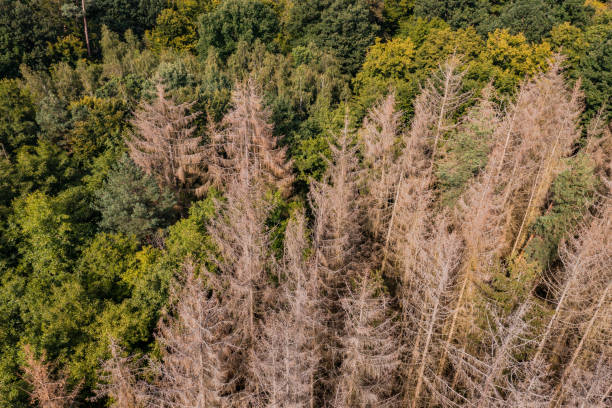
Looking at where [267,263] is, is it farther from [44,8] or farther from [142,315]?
[44,8]

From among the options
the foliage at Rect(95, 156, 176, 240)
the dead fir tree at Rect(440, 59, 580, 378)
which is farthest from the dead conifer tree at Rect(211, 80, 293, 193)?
the dead fir tree at Rect(440, 59, 580, 378)

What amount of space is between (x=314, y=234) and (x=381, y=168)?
7.17 m

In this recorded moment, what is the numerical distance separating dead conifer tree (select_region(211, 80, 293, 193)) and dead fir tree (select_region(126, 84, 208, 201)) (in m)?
1.95

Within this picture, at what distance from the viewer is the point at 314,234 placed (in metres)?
23.0

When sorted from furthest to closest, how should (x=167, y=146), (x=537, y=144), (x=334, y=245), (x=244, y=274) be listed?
(x=167, y=146), (x=537, y=144), (x=334, y=245), (x=244, y=274)

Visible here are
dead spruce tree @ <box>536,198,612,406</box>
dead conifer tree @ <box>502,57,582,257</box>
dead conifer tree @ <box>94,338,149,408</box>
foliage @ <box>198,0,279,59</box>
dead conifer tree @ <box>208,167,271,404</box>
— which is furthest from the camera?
foliage @ <box>198,0,279,59</box>

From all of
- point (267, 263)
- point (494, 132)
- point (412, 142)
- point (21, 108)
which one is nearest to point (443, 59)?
point (494, 132)

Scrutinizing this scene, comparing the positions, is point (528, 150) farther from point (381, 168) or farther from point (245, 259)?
point (245, 259)

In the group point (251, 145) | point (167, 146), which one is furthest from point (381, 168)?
point (167, 146)

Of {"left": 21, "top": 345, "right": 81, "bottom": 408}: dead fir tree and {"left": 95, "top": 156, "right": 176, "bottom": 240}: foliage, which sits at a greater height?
{"left": 95, "top": 156, "right": 176, "bottom": 240}: foliage

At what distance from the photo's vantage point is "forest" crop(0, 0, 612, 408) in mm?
15734

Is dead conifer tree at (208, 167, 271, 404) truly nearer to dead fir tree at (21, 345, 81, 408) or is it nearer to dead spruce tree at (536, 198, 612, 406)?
dead fir tree at (21, 345, 81, 408)

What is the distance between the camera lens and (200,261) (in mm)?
22625

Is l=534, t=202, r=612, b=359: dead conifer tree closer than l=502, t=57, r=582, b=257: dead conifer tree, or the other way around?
l=534, t=202, r=612, b=359: dead conifer tree
